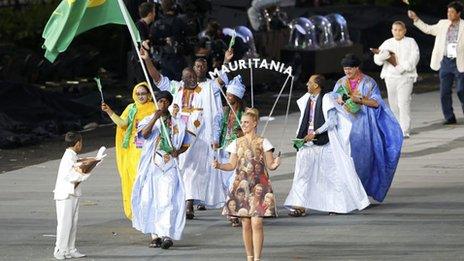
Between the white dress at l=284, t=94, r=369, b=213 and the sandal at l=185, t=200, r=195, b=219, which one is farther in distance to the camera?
the white dress at l=284, t=94, r=369, b=213

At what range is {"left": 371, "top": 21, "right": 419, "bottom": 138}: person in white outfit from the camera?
21.9 metres

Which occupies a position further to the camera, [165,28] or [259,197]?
[165,28]

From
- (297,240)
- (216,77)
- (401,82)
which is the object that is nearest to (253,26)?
(401,82)

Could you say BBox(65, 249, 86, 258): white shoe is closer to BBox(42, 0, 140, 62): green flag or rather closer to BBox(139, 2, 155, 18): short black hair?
BBox(42, 0, 140, 62): green flag

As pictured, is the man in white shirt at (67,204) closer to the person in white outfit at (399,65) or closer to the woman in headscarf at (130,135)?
the woman in headscarf at (130,135)

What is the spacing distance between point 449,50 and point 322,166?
8.97 meters

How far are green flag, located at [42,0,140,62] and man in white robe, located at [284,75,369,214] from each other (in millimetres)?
2134

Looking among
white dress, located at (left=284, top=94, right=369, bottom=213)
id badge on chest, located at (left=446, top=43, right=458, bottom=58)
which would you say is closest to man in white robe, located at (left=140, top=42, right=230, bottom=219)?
white dress, located at (left=284, top=94, right=369, bottom=213)

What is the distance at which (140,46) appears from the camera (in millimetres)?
15242

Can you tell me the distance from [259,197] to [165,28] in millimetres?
8979

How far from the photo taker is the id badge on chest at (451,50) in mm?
24039

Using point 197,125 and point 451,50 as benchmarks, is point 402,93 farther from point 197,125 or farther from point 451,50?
point 197,125

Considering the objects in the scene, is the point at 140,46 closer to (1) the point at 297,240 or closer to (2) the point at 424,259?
(1) the point at 297,240

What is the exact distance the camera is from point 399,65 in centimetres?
2220
